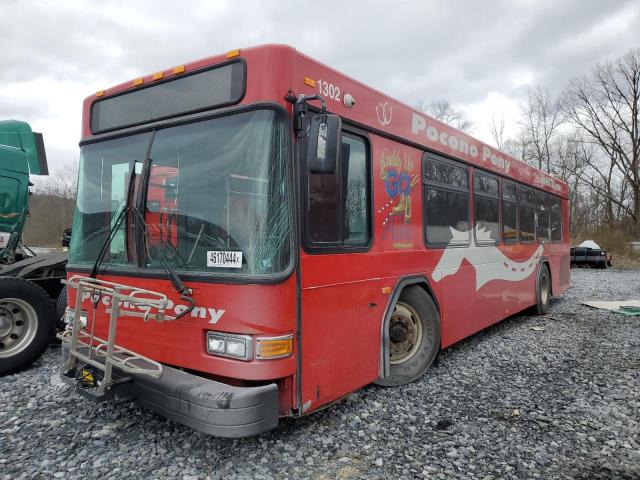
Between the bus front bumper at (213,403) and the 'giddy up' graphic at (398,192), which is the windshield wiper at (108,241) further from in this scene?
the 'giddy up' graphic at (398,192)

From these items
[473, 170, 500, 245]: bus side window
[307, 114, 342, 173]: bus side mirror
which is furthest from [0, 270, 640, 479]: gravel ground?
[307, 114, 342, 173]: bus side mirror

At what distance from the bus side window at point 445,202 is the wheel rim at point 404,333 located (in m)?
0.79

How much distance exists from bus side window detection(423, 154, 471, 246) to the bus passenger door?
1.17m

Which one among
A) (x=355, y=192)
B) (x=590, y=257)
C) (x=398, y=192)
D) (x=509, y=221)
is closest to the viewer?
(x=355, y=192)

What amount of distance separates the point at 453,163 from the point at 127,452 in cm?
436

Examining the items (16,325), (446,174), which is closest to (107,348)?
(16,325)

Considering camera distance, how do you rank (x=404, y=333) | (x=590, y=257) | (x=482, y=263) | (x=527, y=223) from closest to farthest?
1. (x=404, y=333)
2. (x=482, y=263)
3. (x=527, y=223)
4. (x=590, y=257)

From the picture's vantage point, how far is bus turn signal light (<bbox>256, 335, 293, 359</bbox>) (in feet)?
9.32

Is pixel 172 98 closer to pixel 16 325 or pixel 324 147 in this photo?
pixel 324 147

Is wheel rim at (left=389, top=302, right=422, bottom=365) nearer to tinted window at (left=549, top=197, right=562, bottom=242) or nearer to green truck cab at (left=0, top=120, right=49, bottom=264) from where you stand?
green truck cab at (left=0, top=120, right=49, bottom=264)

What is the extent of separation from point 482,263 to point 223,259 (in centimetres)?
404

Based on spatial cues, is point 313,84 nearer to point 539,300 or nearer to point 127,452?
point 127,452

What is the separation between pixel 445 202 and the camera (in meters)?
5.10

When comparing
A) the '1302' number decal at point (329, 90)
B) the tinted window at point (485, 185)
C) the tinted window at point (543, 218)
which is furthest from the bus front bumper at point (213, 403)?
the tinted window at point (543, 218)
